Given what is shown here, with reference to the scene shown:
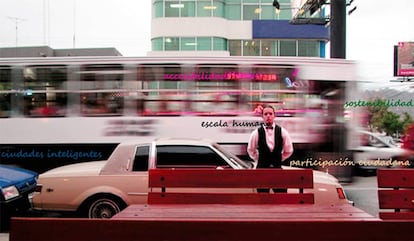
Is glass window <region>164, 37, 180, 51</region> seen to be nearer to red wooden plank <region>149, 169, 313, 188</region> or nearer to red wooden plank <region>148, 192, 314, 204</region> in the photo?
red wooden plank <region>149, 169, 313, 188</region>

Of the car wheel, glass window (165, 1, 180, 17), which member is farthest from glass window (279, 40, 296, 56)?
the car wheel

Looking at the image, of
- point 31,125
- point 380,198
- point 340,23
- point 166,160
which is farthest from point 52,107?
point 340,23

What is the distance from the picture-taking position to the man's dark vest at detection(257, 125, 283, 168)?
5.59 m

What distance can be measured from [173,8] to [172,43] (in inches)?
113

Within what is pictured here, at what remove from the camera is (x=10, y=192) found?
674 centimetres

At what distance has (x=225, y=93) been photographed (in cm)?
1088

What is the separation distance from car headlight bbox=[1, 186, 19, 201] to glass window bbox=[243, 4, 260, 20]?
32.5 metres

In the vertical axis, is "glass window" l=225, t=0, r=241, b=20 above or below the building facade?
above

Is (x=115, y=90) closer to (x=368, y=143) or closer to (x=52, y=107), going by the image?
(x=52, y=107)

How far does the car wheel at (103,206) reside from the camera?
6.29 m

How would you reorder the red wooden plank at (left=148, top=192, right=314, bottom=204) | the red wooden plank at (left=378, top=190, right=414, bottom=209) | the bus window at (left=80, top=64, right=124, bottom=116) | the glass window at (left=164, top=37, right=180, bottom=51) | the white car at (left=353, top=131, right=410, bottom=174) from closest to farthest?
1. the red wooden plank at (left=148, top=192, right=314, bottom=204)
2. the red wooden plank at (left=378, top=190, right=414, bottom=209)
3. the bus window at (left=80, top=64, right=124, bottom=116)
4. the white car at (left=353, top=131, right=410, bottom=174)
5. the glass window at (left=164, top=37, right=180, bottom=51)

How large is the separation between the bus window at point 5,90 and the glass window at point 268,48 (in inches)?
1105

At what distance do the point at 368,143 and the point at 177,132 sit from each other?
18.7 feet

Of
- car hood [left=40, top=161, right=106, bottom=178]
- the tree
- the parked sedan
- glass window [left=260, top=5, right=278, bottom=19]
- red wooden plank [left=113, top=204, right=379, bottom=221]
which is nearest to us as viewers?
red wooden plank [left=113, top=204, right=379, bottom=221]
